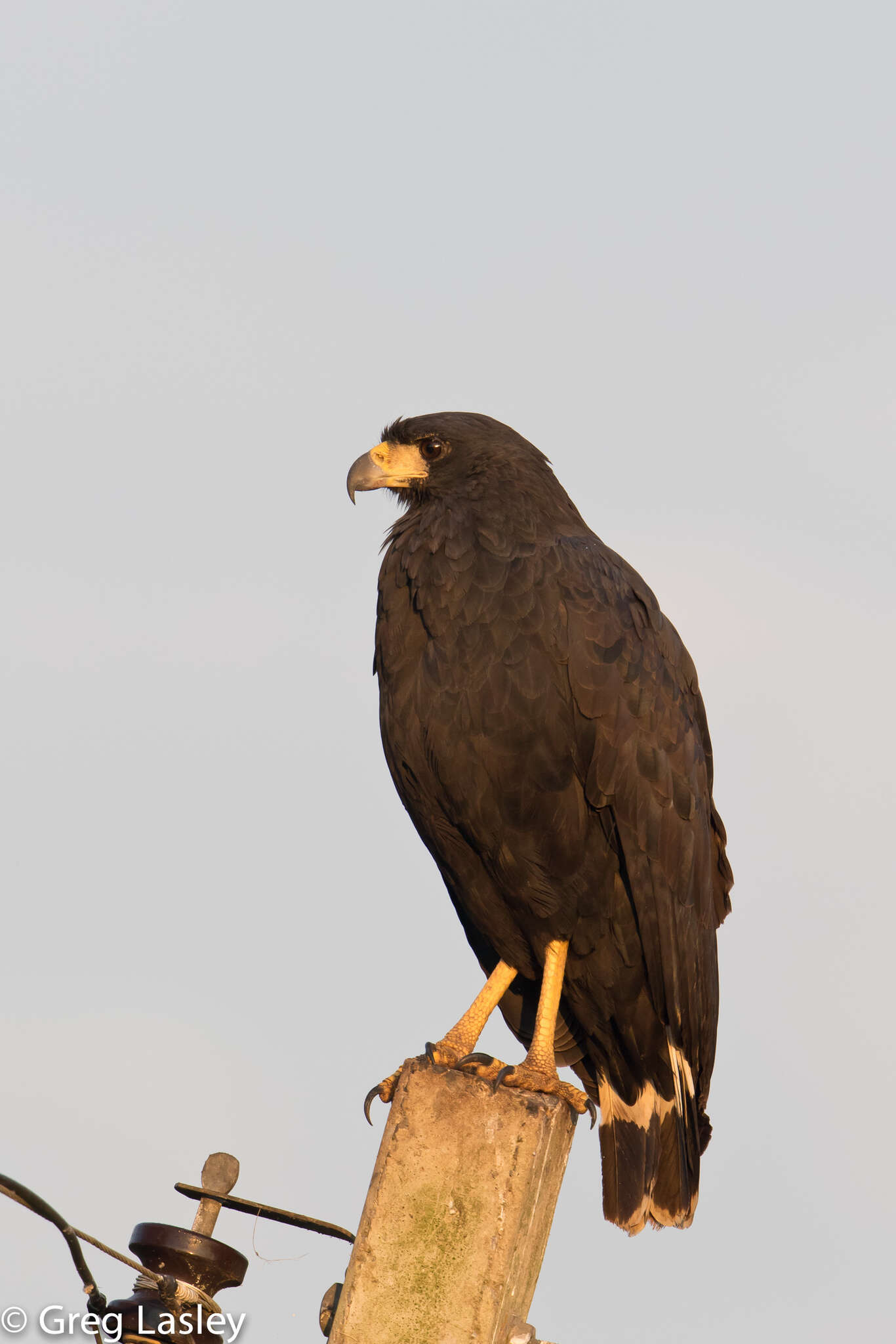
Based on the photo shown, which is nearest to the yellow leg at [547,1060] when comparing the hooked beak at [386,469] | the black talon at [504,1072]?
the black talon at [504,1072]

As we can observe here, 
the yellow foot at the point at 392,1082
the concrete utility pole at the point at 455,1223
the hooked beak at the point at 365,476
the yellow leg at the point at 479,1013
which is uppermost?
the hooked beak at the point at 365,476

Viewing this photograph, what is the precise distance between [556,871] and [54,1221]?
2.55 m

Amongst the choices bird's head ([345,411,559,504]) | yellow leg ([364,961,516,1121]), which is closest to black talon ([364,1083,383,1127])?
yellow leg ([364,961,516,1121])

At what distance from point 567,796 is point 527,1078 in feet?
3.32

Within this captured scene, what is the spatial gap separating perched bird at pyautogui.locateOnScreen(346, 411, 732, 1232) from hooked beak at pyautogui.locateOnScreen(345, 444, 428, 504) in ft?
1.14

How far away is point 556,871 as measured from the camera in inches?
203

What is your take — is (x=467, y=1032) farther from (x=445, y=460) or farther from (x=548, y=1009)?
(x=445, y=460)

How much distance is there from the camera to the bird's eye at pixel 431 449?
5.98m

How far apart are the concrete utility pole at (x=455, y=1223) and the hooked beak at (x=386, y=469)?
10.1ft

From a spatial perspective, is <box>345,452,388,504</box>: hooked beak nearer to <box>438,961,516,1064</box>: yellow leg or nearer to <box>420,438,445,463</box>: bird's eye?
<box>420,438,445,463</box>: bird's eye

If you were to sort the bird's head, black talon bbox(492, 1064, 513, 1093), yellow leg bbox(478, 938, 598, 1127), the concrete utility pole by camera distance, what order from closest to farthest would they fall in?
the concrete utility pole < black talon bbox(492, 1064, 513, 1093) < yellow leg bbox(478, 938, 598, 1127) < the bird's head

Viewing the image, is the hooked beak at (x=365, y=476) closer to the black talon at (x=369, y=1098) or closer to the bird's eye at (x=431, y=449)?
the bird's eye at (x=431, y=449)

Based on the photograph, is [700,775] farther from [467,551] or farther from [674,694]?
[467,551]

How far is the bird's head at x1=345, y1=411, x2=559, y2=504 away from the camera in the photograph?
5.76m
